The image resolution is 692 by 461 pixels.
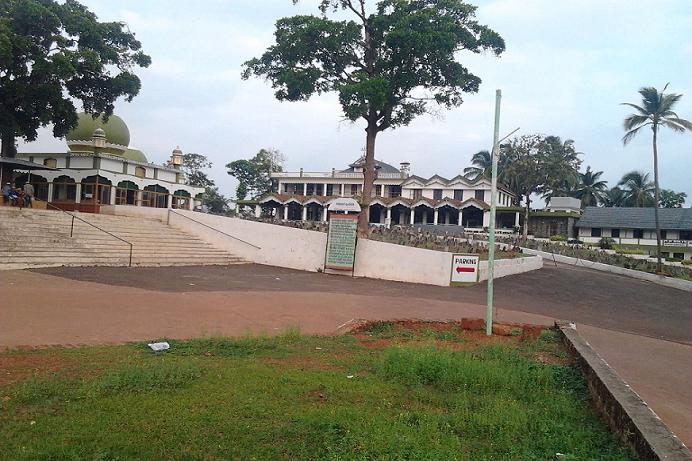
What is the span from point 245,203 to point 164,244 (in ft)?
110

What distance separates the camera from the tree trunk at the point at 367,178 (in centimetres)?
2561

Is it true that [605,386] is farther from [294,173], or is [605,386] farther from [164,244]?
[294,173]

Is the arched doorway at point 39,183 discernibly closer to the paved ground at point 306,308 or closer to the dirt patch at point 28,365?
the paved ground at point 306,308

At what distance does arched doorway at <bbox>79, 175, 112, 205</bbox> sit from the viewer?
109 ft

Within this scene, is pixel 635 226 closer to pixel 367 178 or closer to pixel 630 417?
pixel 367 178

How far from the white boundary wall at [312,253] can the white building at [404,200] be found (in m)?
21.6

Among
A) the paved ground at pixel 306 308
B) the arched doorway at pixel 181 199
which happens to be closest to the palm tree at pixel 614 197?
the paved ground at pixel 306 308

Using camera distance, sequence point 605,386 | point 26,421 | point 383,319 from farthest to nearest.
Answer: point 383,319, point 605,386, point 26,421

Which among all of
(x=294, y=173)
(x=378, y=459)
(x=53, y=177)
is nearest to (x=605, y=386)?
(x=378, y=459)

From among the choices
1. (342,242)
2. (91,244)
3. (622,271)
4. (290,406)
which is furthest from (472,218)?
(290,406)

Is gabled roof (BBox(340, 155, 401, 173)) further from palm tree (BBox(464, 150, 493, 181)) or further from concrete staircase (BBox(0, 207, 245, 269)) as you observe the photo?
concrete staircase (BBox(0, 207, 245, 269))

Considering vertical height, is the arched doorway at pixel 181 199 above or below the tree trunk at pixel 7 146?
below

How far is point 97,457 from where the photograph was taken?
3418mm

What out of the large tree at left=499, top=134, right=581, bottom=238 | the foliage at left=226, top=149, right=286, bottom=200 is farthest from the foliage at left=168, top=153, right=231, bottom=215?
the large tree at left=499, top=134, right=581, bottom=238
